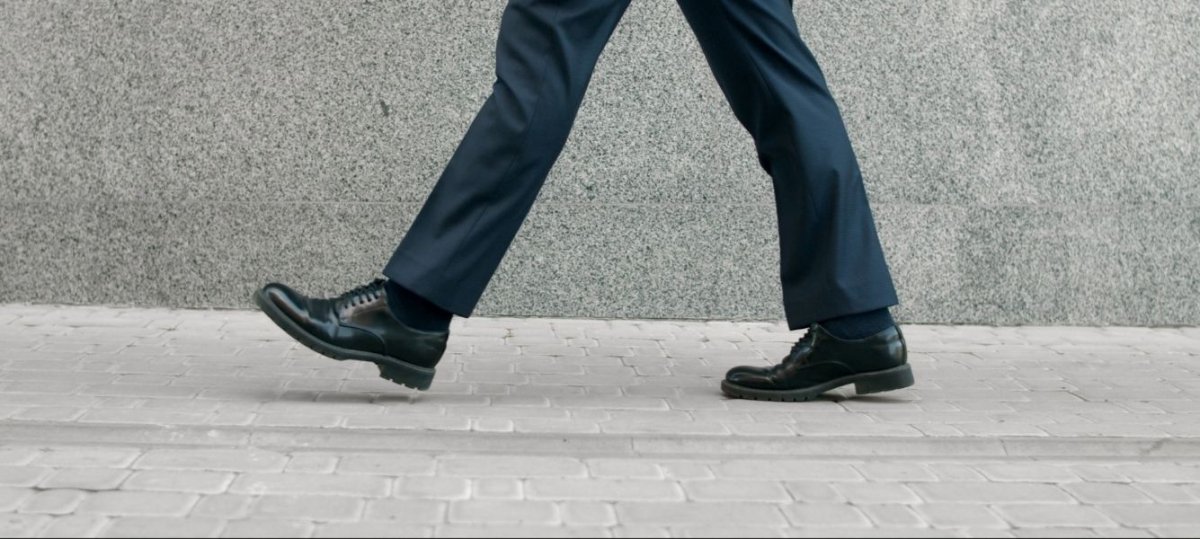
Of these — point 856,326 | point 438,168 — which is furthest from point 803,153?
point 438,168

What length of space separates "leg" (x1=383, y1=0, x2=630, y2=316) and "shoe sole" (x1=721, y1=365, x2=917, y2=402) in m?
0.75

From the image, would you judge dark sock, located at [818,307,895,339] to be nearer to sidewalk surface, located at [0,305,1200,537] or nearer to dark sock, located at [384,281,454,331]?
sidewalk surface, located at [0,305,1200,537]

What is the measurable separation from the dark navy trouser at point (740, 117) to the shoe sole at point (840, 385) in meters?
0.18

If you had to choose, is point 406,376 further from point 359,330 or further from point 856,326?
point 856,326

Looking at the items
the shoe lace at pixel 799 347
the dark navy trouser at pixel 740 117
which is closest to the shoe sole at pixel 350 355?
the dark navy trouser at pixel 740 117

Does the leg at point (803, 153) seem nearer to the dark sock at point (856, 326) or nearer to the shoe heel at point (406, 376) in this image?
the dark sock at point (856, 326)

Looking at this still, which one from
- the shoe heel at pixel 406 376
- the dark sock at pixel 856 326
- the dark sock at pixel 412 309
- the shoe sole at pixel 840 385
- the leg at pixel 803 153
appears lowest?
the shoe sole at pixel 840 385

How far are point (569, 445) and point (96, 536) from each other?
3.47 feet

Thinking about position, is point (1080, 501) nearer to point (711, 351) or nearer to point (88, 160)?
point (711, 351)

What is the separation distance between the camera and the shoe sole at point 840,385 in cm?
369

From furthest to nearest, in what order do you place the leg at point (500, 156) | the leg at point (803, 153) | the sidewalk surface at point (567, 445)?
the leg at point (803, 153) → the leg at point (500, 156) → the sidewalk surface at point (567, 445)

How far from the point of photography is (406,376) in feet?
11.5

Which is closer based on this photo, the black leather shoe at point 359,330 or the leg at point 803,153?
the black leather shoe at point 359,330

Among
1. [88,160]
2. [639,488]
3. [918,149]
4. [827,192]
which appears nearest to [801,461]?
[639,488]
